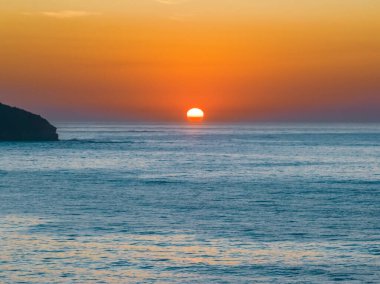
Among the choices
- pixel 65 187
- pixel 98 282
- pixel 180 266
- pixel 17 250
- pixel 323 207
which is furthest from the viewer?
pixel 65 187

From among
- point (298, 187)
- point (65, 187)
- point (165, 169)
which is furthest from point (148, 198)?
point (165, 169)

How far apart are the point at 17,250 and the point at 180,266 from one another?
8.98 metres

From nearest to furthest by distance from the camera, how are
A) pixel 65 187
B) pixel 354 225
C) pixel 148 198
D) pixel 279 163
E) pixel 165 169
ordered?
pixel 354 225 < pixel 148 198 < pixel 65 187 < pixel 165 169 < pixel 279 163

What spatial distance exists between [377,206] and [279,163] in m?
66.3

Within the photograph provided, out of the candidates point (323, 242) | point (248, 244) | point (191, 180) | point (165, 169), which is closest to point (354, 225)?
point (323, 242)

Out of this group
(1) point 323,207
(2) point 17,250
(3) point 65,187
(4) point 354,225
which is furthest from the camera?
(3) point 65,187

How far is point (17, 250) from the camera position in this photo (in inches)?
1566

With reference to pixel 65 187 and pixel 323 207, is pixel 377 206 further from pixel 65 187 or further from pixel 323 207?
pixel 65 187

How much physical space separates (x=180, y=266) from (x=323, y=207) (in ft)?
82.3

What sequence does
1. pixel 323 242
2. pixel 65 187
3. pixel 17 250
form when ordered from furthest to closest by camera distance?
pixel 65 187, pixel 323 242, pixel 17 250

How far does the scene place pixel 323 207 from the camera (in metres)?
59.3

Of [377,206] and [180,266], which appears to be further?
[377,206]

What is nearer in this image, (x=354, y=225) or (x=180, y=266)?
(x=180, y=266)

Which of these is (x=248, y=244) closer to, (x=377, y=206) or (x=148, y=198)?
(x=377, y=206)
